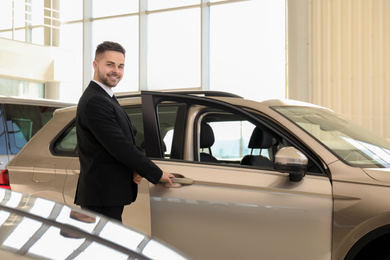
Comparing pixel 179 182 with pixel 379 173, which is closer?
pixel 379 173

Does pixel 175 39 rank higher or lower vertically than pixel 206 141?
higher

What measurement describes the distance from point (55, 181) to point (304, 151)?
139 cm

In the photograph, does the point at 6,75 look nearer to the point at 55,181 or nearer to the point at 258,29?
the point at 258,29

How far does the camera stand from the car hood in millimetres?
2428

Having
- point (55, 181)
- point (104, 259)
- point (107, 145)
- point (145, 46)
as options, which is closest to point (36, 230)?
point (104, 259)

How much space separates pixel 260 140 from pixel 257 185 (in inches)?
27.5

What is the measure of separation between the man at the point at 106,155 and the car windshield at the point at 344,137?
2.56 ft

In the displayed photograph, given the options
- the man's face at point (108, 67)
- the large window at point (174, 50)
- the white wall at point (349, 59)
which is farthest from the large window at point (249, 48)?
the man's face at point (108, 67)

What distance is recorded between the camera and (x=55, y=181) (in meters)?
3.01

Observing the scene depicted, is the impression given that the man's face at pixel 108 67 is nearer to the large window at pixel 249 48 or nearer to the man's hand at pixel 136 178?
the man's hand at pixel 136 178

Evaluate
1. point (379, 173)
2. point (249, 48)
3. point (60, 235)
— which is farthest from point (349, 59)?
point (60, 235)

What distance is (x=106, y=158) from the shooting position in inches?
97.3

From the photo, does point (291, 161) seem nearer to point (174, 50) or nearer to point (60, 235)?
point (60, 235)

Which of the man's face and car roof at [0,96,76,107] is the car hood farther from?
car roof at [0,96,76,107]
